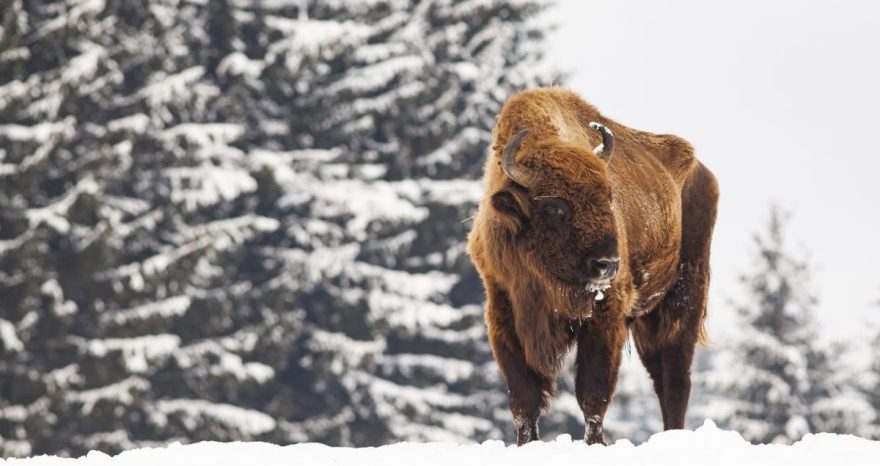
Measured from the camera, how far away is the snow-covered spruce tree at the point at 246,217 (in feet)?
79.0

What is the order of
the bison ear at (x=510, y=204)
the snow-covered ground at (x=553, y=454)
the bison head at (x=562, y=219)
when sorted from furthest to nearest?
the bison ear at (x=510, y=204), the bison head at (x=562, y=219), the snow-covered ground at (x=553, y=454)

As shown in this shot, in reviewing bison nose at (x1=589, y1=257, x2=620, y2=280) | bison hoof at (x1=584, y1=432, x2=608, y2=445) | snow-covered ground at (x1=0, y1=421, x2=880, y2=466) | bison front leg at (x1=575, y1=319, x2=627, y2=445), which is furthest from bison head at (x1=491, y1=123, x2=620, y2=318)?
snow-covered ground at (x1=0, y1=421, x2=880, y2=466)

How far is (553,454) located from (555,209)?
1.82 m

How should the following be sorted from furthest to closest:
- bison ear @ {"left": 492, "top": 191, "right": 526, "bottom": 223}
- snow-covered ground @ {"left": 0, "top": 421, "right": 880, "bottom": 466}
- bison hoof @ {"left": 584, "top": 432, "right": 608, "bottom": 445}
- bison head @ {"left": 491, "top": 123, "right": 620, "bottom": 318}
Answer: bison ear @ {"left": 492, "top": 191, "right": 526, "bottom": 223}
bison hoof @ {"left": 584, "top": 432, "right": 608, "bottom": 445}
bison head @ {"left": 491, "top": 123, "right": 620, "bottom": 318}
snow-covered ground @ {"left": 0, "top": 421, "right": 880, "bottom": 466}

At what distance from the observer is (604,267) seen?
7.61 metres

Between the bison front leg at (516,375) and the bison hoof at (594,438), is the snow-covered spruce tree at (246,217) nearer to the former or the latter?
the bison front leg at (516,375)

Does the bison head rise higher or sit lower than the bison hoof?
higher

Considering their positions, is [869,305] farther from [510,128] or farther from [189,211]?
[510,128]

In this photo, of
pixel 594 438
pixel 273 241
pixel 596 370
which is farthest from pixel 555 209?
pixel 273 241

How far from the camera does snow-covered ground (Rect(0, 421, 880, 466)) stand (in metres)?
5.82

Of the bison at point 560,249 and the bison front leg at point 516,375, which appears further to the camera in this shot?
the bison front leg at point 516,375

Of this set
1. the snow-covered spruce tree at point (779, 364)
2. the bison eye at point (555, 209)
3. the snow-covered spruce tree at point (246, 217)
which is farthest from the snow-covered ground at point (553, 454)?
the snow-covered spruce tree at point (779, 364)

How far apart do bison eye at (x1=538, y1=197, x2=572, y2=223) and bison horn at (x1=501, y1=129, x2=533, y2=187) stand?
177 mm

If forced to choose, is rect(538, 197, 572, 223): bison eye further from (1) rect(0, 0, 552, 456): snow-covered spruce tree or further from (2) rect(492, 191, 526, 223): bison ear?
(1) rect(0, 0, 552, 456): snow-covered spruce tree
